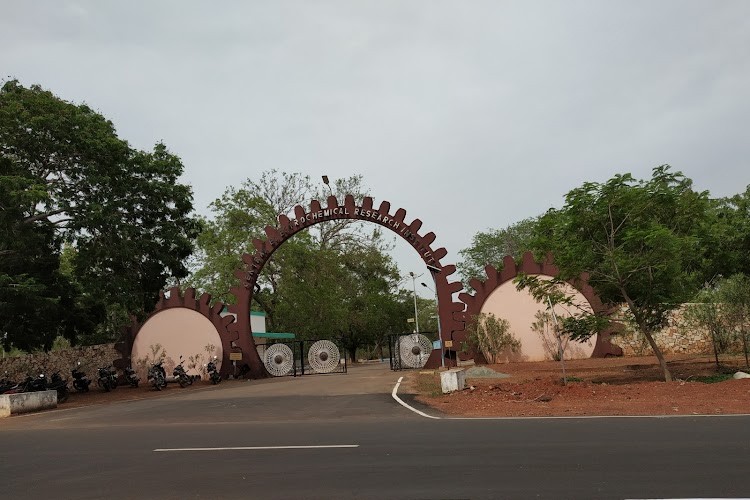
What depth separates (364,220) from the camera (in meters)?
30.0

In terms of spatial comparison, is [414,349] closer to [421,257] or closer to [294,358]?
[421,257]

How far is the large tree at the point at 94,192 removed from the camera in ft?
70.7

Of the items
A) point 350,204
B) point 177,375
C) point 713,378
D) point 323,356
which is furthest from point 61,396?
point 713,378

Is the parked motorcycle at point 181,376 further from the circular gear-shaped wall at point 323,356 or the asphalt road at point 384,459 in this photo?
the asphalt road at point 384,459

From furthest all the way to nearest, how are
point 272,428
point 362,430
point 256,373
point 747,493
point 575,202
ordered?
1. point 256,373
2. point 575,202
3. point 272,428
4. point 362,430
5. point 747,493

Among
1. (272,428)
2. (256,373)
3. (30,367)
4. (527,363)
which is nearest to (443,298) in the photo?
(527,363)

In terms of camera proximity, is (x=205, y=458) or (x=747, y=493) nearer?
(x=747, y=493)

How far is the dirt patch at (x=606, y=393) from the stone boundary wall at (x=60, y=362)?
17.8m

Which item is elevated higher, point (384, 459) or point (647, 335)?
point (647, 335)

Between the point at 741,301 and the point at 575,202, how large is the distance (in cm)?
637

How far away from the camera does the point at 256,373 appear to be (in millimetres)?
29656

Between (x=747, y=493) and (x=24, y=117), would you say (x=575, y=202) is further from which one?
(x=24, y=117)

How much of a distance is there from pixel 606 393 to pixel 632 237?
3722 millimetres

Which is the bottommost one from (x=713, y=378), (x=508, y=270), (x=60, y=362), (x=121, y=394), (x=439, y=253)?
(x=713, y=378)
